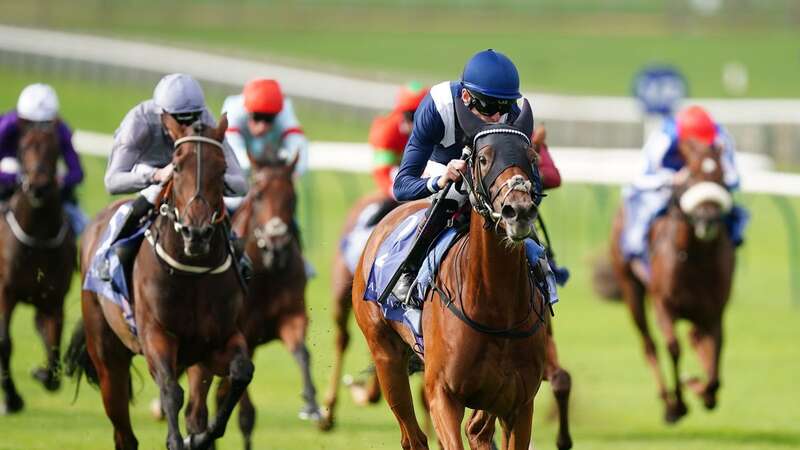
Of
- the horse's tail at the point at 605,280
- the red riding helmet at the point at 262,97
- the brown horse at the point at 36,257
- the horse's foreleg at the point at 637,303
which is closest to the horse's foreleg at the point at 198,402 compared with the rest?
the red riding helmet at the point at 262,97

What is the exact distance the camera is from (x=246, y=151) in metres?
10.4

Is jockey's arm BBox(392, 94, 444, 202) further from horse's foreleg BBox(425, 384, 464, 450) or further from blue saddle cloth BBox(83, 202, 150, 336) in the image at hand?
blue saddle cloth BBox(83, 202, 150, 336)

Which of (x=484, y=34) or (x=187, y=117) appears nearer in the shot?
(x=187, y=117)

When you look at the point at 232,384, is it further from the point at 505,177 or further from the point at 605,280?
the point at 605,280

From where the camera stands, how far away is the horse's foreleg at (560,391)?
873 centimetres

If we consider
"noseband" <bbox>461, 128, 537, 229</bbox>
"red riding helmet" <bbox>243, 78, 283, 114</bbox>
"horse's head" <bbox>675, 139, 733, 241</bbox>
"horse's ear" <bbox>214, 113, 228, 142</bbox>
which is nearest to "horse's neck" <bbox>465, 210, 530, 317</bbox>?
"noseband" <bbox>461, 128, 537, 229</bbox>

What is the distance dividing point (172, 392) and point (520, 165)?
8.00ft

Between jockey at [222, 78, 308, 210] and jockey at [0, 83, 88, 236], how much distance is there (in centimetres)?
122

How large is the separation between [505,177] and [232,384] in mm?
2457

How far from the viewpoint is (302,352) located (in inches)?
399

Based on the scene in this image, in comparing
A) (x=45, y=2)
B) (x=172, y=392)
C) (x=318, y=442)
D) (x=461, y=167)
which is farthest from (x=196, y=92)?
(x=45, y=2)

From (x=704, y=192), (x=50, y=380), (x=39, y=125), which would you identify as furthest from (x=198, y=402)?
Answer: (x=704, y=192)

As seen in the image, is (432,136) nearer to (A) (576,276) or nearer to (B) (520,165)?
(B) (520,165)

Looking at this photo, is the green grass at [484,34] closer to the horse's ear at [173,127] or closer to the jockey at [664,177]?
the jockey at [664,177]
